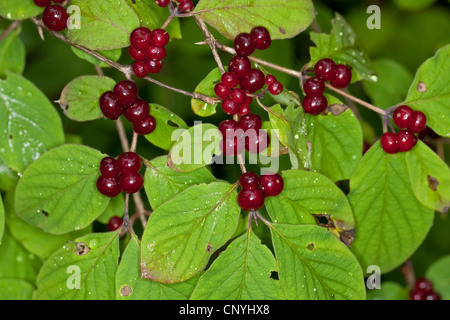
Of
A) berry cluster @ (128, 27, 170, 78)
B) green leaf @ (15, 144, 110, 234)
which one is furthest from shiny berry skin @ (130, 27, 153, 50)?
green leaf @ (15, 144, 110, 234)

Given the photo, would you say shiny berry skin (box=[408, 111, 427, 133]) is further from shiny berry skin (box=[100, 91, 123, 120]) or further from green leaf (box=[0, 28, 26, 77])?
green leaf (box=[0, 28, 26, 77])

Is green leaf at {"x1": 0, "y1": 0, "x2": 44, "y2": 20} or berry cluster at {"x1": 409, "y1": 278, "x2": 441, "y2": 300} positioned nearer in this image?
green leaf at {"x1": 0, "y1": 0, "x2": 44, "y2": 20}

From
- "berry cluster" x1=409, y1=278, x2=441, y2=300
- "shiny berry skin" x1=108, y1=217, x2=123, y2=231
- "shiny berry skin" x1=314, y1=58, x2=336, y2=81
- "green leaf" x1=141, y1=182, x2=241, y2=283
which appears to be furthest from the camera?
"berry cluster" x1=409, y1=278, x2=441, y2=300

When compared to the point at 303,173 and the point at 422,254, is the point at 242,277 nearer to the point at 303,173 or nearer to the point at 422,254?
the point at 303,173

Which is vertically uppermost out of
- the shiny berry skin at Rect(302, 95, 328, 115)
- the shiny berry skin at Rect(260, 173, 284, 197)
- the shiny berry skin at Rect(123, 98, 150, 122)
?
the shiny berry skin at Rect(302, 95, 328, 115)

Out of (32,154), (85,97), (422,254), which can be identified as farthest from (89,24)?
(422,254)

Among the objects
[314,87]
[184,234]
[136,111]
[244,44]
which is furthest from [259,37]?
[184,234]

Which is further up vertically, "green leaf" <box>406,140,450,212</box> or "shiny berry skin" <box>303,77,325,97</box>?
"shiny berry skin" <box>303,77,325,97</box>
